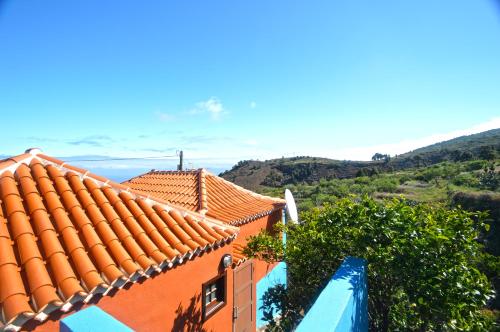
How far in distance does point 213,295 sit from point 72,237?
4.00 meters

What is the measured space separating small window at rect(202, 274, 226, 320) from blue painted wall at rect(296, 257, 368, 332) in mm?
3154

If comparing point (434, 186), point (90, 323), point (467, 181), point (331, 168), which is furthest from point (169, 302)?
point (331, 168)

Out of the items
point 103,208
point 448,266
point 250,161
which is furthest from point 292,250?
point 250,161

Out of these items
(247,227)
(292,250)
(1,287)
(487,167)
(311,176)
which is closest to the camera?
(1,287)

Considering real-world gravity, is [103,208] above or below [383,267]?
above

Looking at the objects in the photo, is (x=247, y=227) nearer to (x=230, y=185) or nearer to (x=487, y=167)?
(x=230, y=185)

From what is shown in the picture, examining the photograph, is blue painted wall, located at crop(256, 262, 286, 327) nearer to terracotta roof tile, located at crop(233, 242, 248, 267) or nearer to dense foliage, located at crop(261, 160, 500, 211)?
terracotta roof tile, located at crop(233, 242, 248, 267)

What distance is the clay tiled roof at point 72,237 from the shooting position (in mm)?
3043

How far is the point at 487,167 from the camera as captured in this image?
27625 millimetres

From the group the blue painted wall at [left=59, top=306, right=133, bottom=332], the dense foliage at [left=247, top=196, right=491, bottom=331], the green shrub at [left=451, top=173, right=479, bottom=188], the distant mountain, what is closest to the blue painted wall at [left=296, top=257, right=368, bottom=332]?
the dense foliage at [left=247, top=196, right=491, bottom=331]

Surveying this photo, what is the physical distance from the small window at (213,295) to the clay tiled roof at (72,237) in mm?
1199

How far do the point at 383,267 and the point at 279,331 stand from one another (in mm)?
2161

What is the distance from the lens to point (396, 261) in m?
3.94

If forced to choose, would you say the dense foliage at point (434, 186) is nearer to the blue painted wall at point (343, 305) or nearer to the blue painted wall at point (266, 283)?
the blue painted wall at point (266, 283)
